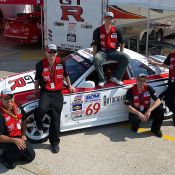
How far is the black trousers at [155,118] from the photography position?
659cm

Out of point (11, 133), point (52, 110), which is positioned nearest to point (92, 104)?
point (52, 110)

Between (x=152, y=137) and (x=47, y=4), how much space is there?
25.1 feet

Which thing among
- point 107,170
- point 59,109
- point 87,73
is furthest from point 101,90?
point 107,170

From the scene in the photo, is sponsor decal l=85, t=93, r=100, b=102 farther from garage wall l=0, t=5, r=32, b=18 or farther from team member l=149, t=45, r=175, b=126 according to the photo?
garage wall l=0, t=5, r=32, b=18

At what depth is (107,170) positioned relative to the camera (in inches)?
217

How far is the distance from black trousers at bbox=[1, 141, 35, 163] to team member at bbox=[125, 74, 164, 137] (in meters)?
2.07

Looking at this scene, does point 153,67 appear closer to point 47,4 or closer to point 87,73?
point 87,73

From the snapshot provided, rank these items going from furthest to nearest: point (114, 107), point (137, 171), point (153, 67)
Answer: point (153, 67) → point (114, 107) → point (137, 171)

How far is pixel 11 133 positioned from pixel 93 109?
1877 mm

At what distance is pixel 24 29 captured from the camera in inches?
564

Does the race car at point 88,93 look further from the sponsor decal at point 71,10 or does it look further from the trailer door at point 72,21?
the sponsor decal at point 71,10

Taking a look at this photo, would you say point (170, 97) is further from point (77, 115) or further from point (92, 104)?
point (77, 115)

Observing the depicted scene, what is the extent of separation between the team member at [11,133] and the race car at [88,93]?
2.26ft

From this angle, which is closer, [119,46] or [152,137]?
[152,137]
